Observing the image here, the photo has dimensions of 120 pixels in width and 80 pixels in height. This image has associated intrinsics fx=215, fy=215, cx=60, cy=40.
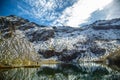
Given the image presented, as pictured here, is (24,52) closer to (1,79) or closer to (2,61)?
(2,61)

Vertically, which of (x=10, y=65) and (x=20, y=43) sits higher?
(x=20, y=43)

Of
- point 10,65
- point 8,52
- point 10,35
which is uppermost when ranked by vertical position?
point 10,35

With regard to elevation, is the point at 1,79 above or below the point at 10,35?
below

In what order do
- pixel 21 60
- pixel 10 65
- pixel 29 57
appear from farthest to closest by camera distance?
pixel 29 57 → pixel 21 60 → pixel 10 65

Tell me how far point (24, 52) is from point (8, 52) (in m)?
16.0

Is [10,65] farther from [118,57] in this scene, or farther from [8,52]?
[118,57]

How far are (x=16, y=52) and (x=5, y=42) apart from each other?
31.5ft

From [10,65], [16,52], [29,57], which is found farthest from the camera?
[29,57]

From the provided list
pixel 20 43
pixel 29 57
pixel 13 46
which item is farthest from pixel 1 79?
pixel 29 57

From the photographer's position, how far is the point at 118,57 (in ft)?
360

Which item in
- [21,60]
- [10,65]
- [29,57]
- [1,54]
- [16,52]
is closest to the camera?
[1,54]

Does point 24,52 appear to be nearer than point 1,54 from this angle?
No

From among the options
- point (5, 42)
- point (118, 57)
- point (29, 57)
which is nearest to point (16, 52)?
point (5, 42)

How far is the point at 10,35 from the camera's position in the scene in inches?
4035
